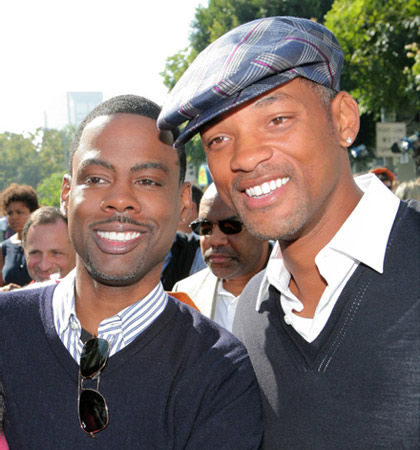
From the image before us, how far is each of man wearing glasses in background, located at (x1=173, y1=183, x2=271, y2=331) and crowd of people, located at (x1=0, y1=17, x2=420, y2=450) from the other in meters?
1.67

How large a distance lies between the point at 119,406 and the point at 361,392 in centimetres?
77

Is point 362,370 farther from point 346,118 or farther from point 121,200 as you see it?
point 121,200

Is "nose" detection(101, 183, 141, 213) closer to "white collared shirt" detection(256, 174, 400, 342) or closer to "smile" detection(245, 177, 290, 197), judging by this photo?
"smile" detection(245, 177, 290, 197)

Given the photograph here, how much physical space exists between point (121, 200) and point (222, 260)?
215cm

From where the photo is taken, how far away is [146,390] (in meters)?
1.93

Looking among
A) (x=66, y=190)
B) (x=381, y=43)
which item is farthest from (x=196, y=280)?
(x=381, y=43)

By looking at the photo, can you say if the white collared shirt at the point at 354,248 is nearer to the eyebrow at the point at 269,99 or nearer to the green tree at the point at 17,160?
the eyebrow at the point at 269,99

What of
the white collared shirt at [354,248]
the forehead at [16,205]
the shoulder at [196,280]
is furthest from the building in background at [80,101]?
the white collared shirt at [354,248]

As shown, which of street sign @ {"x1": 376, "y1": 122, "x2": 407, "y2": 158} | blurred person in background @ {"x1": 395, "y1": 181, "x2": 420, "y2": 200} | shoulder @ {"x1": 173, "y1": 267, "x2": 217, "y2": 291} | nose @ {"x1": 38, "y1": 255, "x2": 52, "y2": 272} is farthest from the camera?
street sign @ {"x1": 376, "y1": 122, "x2": 407, "y2": 158}

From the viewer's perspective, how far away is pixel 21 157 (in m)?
71.6

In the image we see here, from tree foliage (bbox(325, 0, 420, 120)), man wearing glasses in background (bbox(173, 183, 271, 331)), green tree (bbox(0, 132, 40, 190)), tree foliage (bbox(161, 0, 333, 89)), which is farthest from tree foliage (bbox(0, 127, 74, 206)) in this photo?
man wearing glasses in background (bbox(173, 183, 271, 331))

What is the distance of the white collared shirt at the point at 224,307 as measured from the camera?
3.85 m

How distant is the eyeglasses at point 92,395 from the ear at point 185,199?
28.1 inches

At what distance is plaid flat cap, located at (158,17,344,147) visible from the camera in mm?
1843
